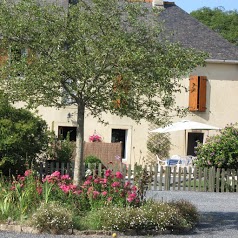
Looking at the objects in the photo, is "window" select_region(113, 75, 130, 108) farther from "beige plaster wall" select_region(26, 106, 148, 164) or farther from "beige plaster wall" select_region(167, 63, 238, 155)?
"beige plaster wall" select_region(167, 63, 238, 155)

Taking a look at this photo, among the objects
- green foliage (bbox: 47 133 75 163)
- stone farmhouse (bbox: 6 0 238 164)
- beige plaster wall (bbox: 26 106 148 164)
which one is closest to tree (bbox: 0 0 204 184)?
green foliage (bbox: 47 133 75 163)

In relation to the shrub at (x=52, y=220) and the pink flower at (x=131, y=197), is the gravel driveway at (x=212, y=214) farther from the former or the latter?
the pink flower at (x=131, y=197)

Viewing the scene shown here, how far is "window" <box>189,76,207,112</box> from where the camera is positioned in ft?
120

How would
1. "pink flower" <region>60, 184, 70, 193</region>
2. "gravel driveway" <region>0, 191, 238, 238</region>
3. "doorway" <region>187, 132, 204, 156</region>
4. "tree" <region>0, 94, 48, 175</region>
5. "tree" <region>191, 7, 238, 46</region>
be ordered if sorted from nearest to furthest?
"gravel driveway" <region>0, 191, 238, 238</region> → "pink flower" <region>60, 184, 70, 193</region> → "tree" <region>0, 94, 48, 175</region> → "doorway" <region>187, 132, 204, 156</region> → "tree" <region>191, 7, 238, 46</region>

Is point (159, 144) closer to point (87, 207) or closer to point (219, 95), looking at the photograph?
point (219, 95)

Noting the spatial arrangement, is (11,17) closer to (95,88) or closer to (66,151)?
(95,88)

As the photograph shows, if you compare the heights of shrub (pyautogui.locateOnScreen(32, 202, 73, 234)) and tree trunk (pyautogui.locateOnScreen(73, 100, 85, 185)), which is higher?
tree trunk (pyautogui.locateOnScreen(73, 100, 85, 185))

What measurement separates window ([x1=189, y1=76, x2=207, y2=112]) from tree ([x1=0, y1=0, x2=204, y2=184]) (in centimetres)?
2084

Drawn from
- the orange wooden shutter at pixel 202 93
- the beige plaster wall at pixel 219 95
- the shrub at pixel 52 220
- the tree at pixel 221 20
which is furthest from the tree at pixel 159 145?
the tree at pixel 221 20

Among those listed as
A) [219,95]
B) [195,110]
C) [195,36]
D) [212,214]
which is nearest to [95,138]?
[195,110]

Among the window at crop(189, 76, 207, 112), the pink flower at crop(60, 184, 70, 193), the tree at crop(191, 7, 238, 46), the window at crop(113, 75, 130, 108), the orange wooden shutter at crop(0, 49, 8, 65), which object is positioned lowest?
the pink flower at crop(60, 184, 70, 193)

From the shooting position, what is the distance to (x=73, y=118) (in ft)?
116

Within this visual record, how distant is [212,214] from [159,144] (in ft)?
59.0

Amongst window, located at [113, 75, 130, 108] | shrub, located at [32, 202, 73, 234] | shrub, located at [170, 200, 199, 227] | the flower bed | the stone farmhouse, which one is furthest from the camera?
the stone farmhouse
